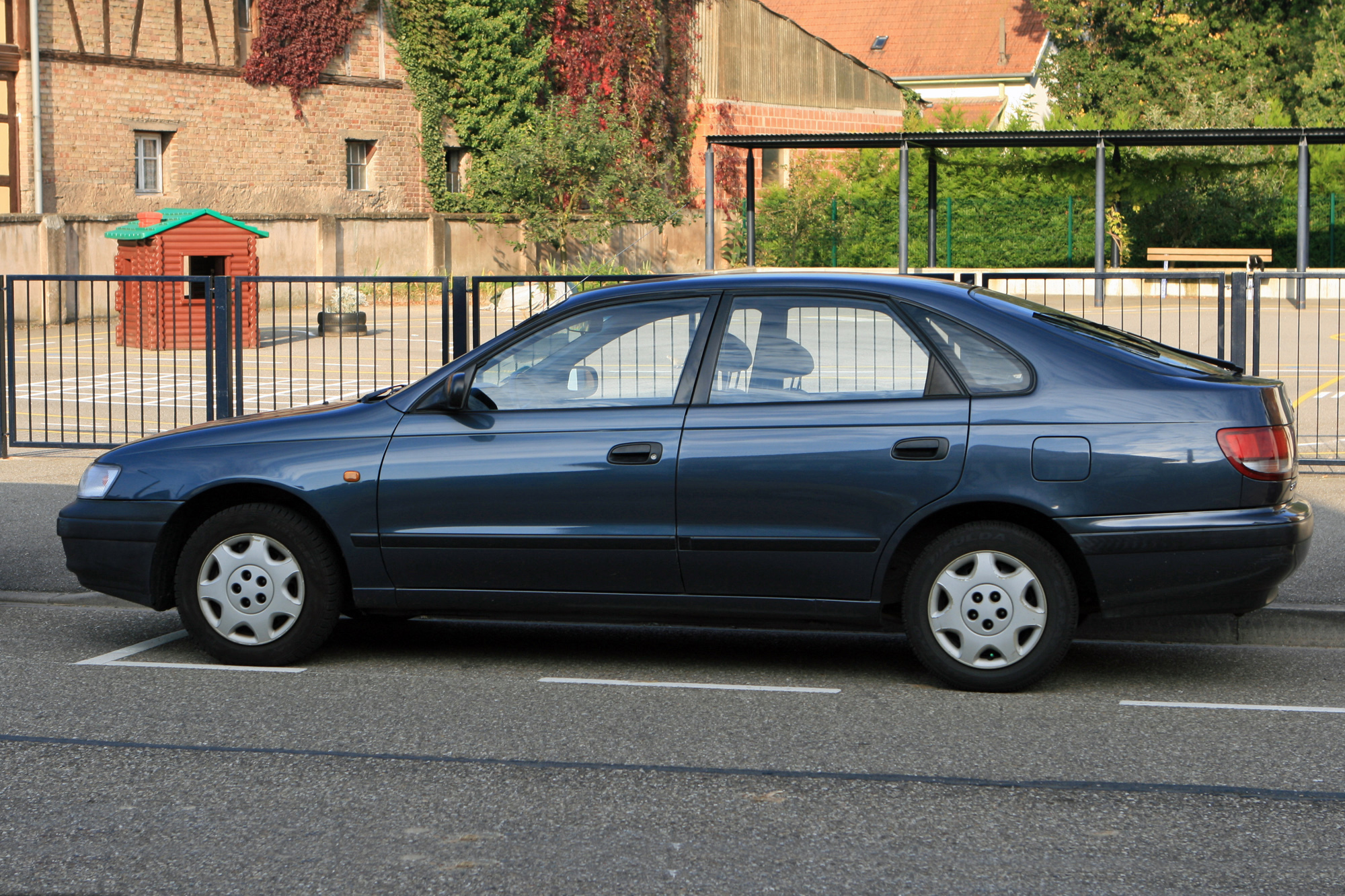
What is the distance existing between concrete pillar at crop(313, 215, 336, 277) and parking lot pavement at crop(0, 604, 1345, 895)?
26765mm

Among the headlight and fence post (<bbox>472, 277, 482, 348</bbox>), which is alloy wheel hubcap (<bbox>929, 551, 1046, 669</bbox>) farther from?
fence post (<bbox>472, 277, 482, 348</bbox>)

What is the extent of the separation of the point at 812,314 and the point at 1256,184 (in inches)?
1422

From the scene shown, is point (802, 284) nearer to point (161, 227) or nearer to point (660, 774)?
point (660, 774)

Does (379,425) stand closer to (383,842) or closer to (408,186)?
(383,842)

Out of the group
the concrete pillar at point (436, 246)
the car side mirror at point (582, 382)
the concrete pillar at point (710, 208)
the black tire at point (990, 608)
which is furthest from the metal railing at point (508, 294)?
Result: the concrete pillar at point (436, 246)

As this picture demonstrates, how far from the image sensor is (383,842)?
14.3ft

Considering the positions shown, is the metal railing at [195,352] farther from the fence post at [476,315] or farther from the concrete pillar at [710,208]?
the concrete pillar at [710,208]

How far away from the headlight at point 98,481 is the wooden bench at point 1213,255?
32290 mm

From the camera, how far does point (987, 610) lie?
589 centimetres

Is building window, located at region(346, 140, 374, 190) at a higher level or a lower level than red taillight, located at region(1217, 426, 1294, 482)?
higher

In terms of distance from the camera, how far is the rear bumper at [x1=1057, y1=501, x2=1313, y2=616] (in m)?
5.69

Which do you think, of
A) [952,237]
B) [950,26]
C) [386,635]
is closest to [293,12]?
[952,237]

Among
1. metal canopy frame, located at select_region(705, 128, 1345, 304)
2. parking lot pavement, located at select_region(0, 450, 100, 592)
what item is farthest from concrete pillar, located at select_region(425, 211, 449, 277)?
parking lot pavement, located at select_region(0, 450, 100, 592)

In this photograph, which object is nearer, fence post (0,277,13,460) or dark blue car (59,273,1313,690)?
dark blue car (59,273,1313,690)
